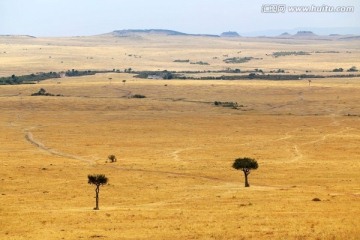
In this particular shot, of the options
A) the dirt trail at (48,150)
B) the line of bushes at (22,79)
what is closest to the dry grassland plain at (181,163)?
the dirt trail at (48,150)

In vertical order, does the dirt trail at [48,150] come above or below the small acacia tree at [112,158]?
below

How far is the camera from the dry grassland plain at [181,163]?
36.2m

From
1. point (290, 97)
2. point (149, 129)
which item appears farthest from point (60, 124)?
point (290, 97)

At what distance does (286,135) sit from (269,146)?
10.3 m

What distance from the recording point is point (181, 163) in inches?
2621

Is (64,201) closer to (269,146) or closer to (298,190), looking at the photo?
(298,190)

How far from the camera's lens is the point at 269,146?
79.9 metres

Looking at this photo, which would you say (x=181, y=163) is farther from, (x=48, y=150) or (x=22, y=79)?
(x=22, y=79)

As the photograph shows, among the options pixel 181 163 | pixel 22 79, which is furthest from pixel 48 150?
pixel 22 79

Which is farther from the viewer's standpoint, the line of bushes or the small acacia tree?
the line of bushes

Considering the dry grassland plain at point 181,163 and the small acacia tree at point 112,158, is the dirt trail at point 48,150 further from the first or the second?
the small acacia tree at point 112,158

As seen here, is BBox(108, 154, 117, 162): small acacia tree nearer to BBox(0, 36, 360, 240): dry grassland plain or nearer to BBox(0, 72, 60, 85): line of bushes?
BBox(0, 36, 360, 240): dry grassland plain

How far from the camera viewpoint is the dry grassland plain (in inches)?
1426

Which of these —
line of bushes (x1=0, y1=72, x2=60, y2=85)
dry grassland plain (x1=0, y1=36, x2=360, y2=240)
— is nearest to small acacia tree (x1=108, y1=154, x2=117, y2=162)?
dry grassland plain (x1=0, y1=36, x2=360, y2=240)
